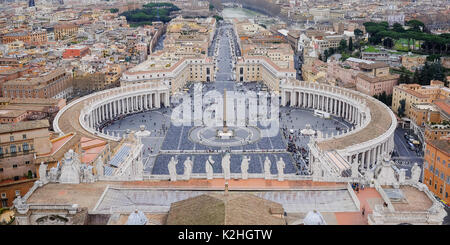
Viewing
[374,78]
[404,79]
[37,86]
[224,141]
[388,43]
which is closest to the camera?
[224,141]

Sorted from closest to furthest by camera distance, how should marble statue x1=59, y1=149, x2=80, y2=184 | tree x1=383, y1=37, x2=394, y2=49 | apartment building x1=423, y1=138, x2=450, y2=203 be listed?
marble statue x1=59, y1=149, x2=80, y2=184
apartment building x1=423, y1=138, x2=450, y2=203
tree x1=383, y1=37, x2=394, y2=49

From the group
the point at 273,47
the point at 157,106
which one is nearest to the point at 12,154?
the point at 157,106

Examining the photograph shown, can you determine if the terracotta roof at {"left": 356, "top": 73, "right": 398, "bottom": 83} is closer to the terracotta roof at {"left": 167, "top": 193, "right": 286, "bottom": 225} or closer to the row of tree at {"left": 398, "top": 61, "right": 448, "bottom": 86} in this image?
the row of tree at {"left": 398, "top": 61, "right": 448, "bottom": 86}

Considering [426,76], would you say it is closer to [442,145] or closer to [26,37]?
[442,145]

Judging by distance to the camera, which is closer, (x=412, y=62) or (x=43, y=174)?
(x=43, y=174)

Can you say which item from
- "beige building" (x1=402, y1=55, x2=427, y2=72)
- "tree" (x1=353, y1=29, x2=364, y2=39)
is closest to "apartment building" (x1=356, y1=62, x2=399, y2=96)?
"beige building" (x1=402, y1=55, x2=427, y2=72)

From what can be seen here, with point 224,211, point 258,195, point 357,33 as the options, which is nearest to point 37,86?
point 258,195

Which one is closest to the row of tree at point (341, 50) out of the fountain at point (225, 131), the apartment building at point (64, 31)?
the fountain at point (225, 131)

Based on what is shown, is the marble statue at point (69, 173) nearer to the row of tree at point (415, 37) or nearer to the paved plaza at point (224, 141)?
the paved plaza at point (224, 141)
